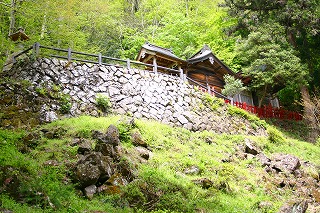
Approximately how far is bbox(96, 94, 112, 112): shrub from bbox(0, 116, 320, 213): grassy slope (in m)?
1.28

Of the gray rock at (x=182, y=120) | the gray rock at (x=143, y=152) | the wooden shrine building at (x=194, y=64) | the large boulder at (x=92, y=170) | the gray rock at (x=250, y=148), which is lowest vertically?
the gray rock at (x=250, y=148)

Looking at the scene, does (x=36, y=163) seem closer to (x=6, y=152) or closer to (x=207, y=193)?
(x=6, y=152)

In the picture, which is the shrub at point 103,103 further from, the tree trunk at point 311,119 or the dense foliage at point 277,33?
the tree trunk at point 311,119

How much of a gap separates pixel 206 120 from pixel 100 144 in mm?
9768

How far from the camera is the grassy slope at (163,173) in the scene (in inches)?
360

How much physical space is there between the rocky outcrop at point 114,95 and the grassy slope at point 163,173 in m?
1.23

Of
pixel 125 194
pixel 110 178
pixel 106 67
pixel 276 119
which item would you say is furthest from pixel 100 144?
pixel 276 119

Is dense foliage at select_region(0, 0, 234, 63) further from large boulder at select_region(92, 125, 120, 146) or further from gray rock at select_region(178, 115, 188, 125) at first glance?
large boulder at select_region(92, 125, 120, 146)

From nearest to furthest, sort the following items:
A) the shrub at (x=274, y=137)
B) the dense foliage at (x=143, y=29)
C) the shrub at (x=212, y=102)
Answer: the shrub at (x=274, y=137) → the shrub at (x=212, y=102) → the dense foliage at (x=143, y=29)

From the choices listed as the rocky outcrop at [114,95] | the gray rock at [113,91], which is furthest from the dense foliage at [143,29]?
the gray rock at [113,91]

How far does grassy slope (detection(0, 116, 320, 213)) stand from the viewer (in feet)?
30.0

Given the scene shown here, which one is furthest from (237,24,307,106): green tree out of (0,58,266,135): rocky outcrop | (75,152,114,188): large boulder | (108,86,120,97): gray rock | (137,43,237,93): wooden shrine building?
(75,152,114,188): large boulder

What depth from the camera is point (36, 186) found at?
8.72m

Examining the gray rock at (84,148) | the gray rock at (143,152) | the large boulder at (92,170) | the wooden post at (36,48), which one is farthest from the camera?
the wooden post at (36,48)
